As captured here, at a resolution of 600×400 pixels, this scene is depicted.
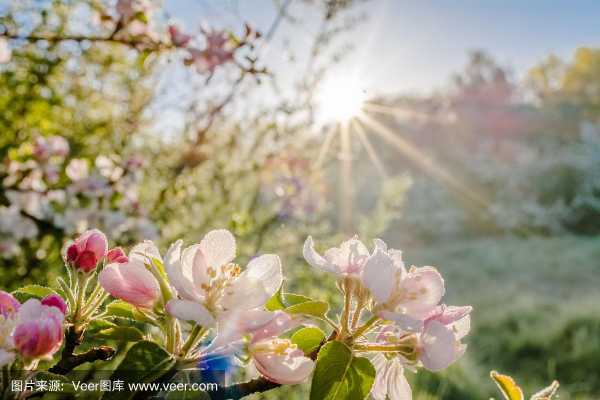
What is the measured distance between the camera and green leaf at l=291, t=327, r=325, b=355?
56 centimetres

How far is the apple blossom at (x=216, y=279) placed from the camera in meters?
0.51

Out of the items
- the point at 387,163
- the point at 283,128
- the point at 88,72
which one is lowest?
the point at 283,128

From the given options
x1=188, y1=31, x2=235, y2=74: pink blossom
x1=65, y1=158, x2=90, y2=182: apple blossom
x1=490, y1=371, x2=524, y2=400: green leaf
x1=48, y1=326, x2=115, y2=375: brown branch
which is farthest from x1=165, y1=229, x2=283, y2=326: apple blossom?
x1=65, y1=158, x2=90, y2=182: apple blossom

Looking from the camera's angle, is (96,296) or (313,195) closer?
(96,296)

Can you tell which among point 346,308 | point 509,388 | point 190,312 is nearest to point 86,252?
point 190,312

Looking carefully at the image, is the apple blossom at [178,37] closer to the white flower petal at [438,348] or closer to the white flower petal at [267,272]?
the white flower petal at [267,272]

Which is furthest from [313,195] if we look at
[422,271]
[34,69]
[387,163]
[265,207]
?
[387,163]

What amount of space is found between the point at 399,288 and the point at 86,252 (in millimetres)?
322

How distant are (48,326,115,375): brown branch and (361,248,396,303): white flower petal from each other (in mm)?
255

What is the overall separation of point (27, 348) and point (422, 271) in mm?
369

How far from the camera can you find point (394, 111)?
1246 centimetres

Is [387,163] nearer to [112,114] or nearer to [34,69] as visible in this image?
[112,114]

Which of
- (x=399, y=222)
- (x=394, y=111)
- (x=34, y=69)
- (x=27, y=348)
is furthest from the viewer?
(x=394, y=111)

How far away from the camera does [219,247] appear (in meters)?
0.57
